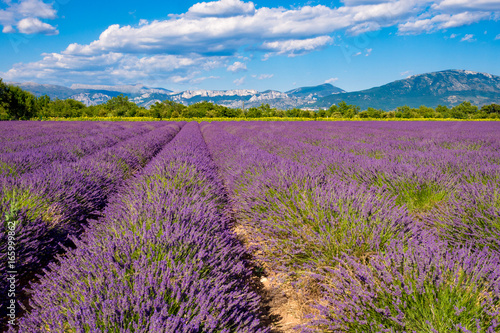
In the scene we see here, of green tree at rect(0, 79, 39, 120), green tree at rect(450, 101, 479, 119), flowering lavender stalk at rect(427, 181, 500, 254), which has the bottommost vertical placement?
flowering lavender stalk at rect(427, 181, 500, 254)

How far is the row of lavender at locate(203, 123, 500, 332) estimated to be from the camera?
1.27 metres

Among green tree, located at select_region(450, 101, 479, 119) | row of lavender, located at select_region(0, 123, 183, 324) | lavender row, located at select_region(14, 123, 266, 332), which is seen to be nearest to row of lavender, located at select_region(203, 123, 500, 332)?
lavender row, located at select_region(14, 123, 266, 332)

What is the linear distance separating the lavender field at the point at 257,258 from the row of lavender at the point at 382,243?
0.01m

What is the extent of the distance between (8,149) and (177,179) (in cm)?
587

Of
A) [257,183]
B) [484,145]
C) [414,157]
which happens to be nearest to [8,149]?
[257,183]

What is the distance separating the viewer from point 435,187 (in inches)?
140

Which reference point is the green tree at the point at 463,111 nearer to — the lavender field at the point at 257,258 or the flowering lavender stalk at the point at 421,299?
the lavender field at the point at 257,258

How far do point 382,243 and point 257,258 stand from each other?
121cm

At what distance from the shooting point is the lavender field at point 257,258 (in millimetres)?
1212

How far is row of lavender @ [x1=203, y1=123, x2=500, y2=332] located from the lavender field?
0.04ft

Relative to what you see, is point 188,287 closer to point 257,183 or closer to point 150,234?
point 150,234

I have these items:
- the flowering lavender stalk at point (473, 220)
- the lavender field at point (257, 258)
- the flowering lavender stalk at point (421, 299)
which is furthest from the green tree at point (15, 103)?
the flowering lavender stalk at point (473, 220)

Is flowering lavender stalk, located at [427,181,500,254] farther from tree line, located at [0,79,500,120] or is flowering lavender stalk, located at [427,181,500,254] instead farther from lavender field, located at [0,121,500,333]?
tree line, located at [0,79,500,120]

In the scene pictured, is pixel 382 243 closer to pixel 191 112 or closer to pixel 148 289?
pixel 148 289
